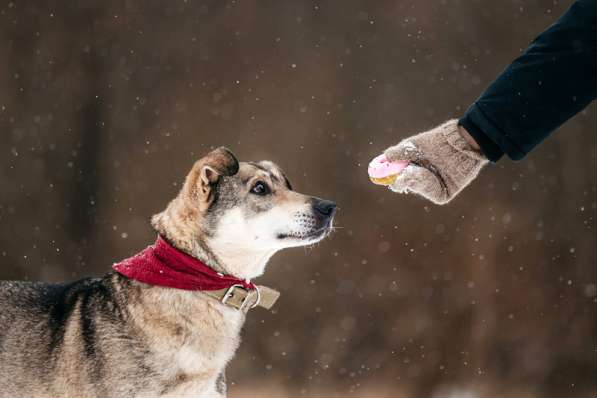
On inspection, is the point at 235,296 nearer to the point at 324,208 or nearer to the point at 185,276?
the point at 185,276

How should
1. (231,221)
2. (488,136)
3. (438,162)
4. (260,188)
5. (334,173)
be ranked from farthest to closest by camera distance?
(334,173) < (260,188) < (231,221) < (438,162) < (488,136)

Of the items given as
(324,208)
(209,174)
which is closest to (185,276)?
(209,174)

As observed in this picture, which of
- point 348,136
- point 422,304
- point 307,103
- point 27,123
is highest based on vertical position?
point 27,123

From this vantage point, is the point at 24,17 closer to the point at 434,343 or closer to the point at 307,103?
the point at 307,103

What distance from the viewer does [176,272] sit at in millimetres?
2854

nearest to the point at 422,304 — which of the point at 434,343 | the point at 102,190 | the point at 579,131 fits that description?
the point at 434,343

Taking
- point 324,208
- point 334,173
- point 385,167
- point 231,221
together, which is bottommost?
point 334,173

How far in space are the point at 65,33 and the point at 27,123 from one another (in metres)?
0.74

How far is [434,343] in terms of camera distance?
17.4ft

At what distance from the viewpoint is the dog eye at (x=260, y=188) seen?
3064 mm

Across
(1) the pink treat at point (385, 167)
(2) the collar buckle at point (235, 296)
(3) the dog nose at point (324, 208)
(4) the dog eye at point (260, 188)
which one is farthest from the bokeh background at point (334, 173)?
(1) the pink treat at point (385, 167)

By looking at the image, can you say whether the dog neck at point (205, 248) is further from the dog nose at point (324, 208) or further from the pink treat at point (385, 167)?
the pink treat at point (385, 167)

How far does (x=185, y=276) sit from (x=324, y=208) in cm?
64

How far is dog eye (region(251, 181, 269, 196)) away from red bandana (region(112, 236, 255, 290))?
0.40 m
